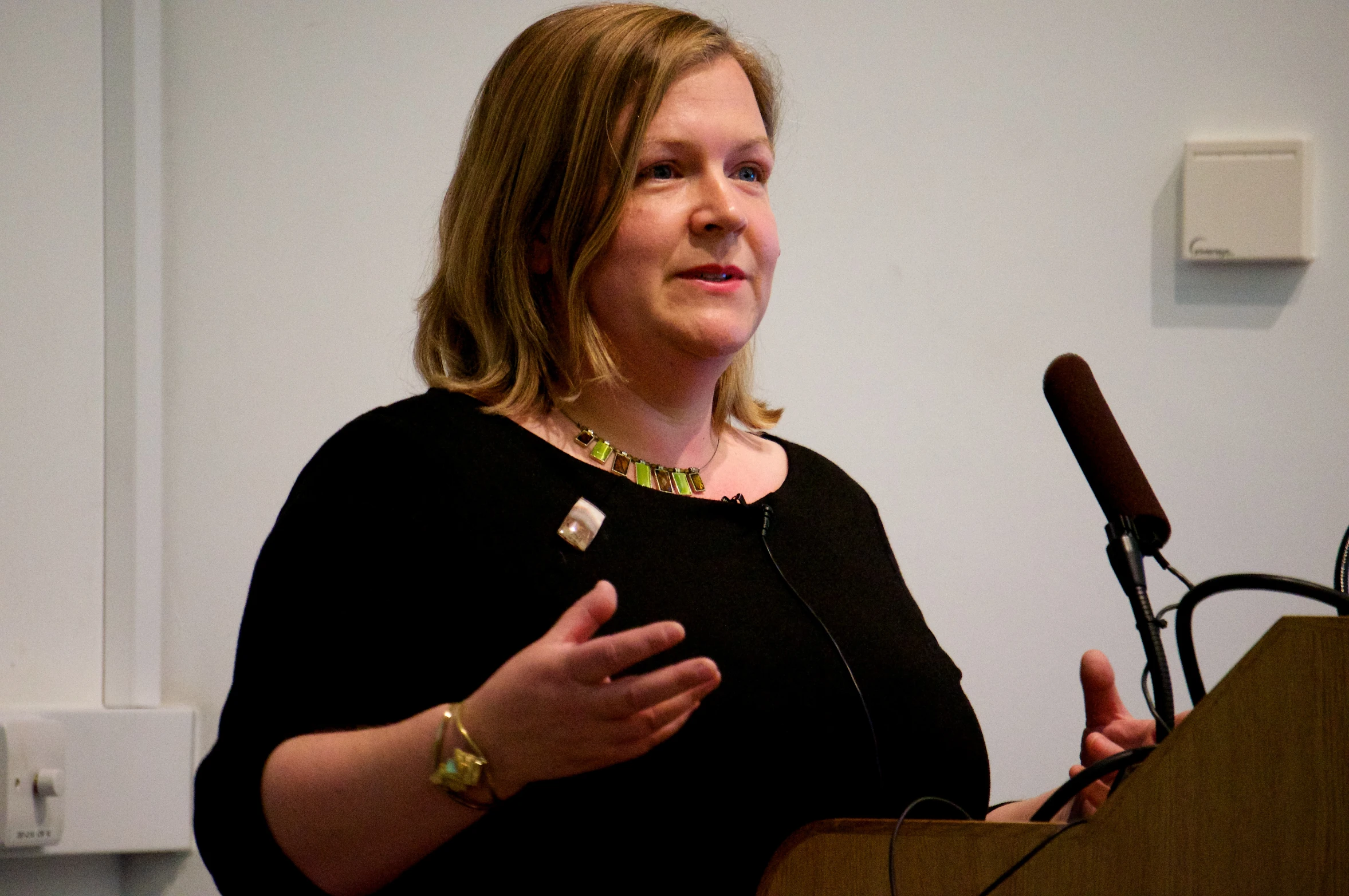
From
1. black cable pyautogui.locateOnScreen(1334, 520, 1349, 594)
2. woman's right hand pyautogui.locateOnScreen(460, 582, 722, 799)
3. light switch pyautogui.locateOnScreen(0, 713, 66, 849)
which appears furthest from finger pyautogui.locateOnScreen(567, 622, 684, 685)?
light switch pyautogui.locateOnScreen(0, 713, 66, 849)

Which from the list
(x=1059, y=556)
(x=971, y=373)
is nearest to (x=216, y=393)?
(x=971, y=373)

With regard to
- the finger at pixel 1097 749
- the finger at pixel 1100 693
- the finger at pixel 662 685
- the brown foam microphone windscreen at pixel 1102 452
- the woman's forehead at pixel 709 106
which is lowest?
the finger at pixel 1097 749

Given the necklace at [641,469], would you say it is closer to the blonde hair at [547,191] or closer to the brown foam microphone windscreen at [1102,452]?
the blonde hair at [547,191]

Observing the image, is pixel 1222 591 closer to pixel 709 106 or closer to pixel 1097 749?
pixel 1097 749

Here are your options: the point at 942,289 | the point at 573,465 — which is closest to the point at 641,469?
the point at 573,465

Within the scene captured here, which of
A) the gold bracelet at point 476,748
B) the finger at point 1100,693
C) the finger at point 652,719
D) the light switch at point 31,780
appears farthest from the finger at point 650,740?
the light switch at point 31,780

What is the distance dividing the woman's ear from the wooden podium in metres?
0.75

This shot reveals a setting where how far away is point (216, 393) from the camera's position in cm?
177

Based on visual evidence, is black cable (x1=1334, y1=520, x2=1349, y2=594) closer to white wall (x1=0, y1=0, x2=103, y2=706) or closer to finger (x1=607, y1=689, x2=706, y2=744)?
finger (x1=607, y1=689, x2=706, y2=744)

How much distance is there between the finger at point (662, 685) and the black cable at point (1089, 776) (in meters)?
0.27

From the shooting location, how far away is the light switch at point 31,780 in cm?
154

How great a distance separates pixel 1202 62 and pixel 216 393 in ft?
5.01

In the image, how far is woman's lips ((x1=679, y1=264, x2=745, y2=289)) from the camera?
1.15 metres

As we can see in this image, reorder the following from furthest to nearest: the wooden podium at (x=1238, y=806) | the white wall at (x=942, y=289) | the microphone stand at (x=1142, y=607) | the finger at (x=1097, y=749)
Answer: the white wall at (x=942, y=289) < the finger at (x=1097, y=749) < the microphone stand at (x=1142, y=607) < the wooden podium at (x=1238, y=806)
